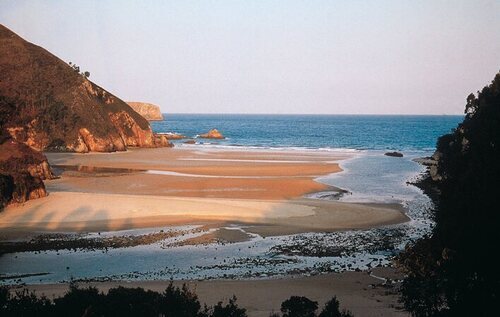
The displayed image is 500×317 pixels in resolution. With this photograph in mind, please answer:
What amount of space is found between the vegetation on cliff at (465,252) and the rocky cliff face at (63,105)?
66.8 m

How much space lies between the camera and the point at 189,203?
113 feet

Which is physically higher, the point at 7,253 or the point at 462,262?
the point at 462,262

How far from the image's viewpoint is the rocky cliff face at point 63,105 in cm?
7794

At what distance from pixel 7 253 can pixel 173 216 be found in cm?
1024

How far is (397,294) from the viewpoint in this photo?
54.2 ft

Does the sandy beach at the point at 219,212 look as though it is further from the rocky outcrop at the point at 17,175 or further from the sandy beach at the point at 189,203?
the rocky outcrop at the point at 17,175

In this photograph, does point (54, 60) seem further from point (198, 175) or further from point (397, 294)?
point (397, 294)

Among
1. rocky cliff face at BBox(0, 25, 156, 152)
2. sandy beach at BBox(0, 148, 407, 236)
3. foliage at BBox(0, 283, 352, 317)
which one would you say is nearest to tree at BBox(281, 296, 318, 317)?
foliage at BBox(0, 283, 352, 317)

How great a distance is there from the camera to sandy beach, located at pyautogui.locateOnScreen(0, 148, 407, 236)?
93.7 ft

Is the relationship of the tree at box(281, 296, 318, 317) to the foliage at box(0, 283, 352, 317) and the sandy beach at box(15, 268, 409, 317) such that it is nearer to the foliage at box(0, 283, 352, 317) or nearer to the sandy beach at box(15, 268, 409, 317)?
the foliage at box(0, 283, 352, 317)

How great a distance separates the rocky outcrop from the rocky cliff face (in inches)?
1319

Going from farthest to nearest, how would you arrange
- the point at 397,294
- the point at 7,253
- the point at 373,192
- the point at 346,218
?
the point at 373,192, the point at 346,218, the point at 7,253, the point at 397,294

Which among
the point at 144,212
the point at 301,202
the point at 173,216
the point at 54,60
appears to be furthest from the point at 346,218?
the point at 54,60

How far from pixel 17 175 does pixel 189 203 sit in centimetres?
1184
